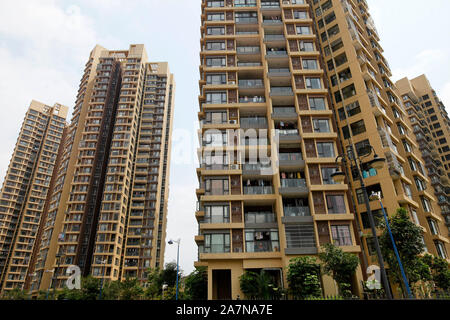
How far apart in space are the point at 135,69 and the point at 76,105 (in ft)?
74.2

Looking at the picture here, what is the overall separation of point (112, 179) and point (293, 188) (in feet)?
193

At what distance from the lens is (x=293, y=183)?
32.9 metres

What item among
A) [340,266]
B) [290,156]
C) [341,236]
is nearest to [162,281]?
[290,156]

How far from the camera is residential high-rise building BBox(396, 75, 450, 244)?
65.2 m

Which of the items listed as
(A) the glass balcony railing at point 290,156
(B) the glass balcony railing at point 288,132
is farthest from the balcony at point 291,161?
(B) the glass balcony railing at point 288,132

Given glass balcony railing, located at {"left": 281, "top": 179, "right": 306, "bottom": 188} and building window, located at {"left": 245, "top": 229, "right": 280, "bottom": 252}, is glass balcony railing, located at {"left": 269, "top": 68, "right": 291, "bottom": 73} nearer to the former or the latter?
glass balcony railing, located at {"left": 281, "top": 179, "right": 306, "bottom": 188}

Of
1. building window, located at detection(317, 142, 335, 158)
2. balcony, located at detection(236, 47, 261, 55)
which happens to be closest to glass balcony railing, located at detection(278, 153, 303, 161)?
building window, located at detection(317, 142, 335, 158)

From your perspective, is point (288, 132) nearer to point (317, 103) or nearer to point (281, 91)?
point (317, 103)

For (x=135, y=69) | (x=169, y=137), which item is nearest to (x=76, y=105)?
(x=135, y=69)

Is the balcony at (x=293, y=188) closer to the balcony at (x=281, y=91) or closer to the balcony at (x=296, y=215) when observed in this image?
the balcony at (x=296, y=215)

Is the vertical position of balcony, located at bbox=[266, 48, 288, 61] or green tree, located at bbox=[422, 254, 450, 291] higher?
balcony, located at bbox=[266, 48, 288, 61]

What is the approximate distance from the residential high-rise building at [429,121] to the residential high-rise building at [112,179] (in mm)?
68477

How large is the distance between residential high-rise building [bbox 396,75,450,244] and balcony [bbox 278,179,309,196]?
44.0 metres
